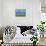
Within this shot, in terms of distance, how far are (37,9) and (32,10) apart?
157 millimetres

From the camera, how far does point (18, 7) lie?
4207 millimetres

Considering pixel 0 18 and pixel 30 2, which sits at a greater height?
pixel 30 2

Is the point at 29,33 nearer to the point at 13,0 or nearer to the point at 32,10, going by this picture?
the point at 32,10

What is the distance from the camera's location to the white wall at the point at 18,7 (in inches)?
165

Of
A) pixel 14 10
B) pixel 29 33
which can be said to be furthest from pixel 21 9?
pixel 29 33

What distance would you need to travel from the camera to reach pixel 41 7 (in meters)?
4.15

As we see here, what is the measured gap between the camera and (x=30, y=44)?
13.3 feet

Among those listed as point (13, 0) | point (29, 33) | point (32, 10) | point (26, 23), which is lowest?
point (29, 33)

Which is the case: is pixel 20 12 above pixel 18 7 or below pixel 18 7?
below

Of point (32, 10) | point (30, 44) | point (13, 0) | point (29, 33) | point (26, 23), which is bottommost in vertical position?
point (30, 44)

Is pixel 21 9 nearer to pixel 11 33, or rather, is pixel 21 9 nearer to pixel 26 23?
pixel 26 23

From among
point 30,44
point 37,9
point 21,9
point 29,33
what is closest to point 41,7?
point 37,9

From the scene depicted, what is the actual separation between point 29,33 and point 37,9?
77 cm

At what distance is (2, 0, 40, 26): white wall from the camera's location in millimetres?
4180
